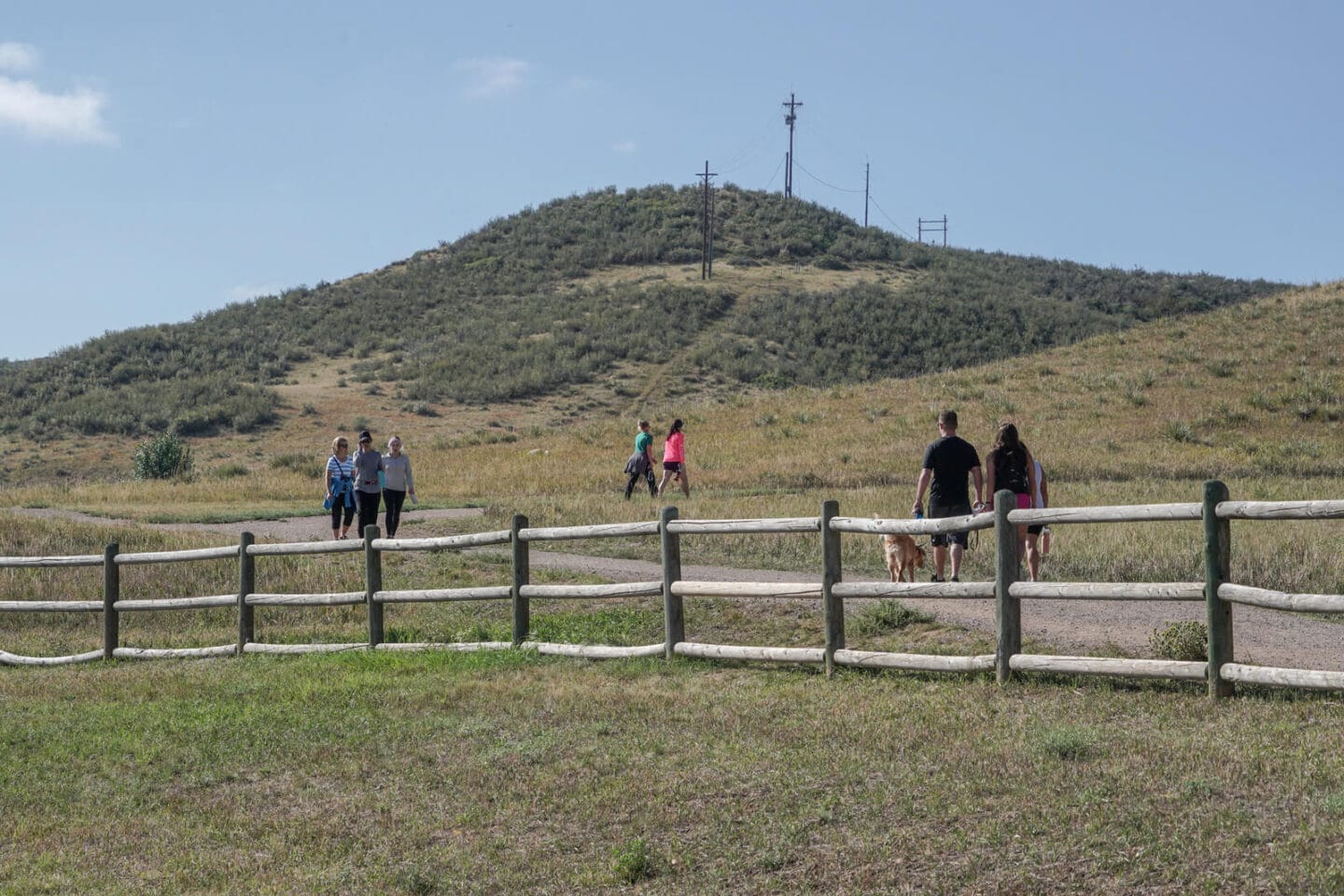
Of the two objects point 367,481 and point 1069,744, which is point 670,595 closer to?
point 1069,744

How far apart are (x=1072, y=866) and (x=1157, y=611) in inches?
314

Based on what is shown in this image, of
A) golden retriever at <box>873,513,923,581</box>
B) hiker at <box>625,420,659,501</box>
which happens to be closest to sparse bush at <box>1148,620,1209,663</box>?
golden retriever at <box>873,513,923,581</box>

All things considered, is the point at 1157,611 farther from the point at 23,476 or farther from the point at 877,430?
Result: the point at 23,476

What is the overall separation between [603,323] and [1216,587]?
6920 cm

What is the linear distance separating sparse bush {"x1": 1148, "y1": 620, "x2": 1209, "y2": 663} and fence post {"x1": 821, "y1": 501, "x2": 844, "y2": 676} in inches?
92.4

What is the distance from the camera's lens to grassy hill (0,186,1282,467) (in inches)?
2589

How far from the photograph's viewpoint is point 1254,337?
166 ft

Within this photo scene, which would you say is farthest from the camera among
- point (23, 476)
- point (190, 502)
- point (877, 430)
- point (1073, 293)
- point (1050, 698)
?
point (1073, 293)

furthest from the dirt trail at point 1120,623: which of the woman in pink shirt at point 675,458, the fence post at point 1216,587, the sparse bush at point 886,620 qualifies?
the woman in pink shirt at point 675,458

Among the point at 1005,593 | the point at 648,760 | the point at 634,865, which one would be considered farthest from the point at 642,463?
the point at 634,865

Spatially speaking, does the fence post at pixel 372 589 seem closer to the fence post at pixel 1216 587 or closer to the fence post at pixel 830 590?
the fence post at pixel 830 590

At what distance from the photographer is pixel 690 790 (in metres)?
7.84

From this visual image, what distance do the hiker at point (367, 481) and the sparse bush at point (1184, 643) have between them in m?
12.5

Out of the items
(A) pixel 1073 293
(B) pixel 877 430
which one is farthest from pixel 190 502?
(A) pixel 1073 293
